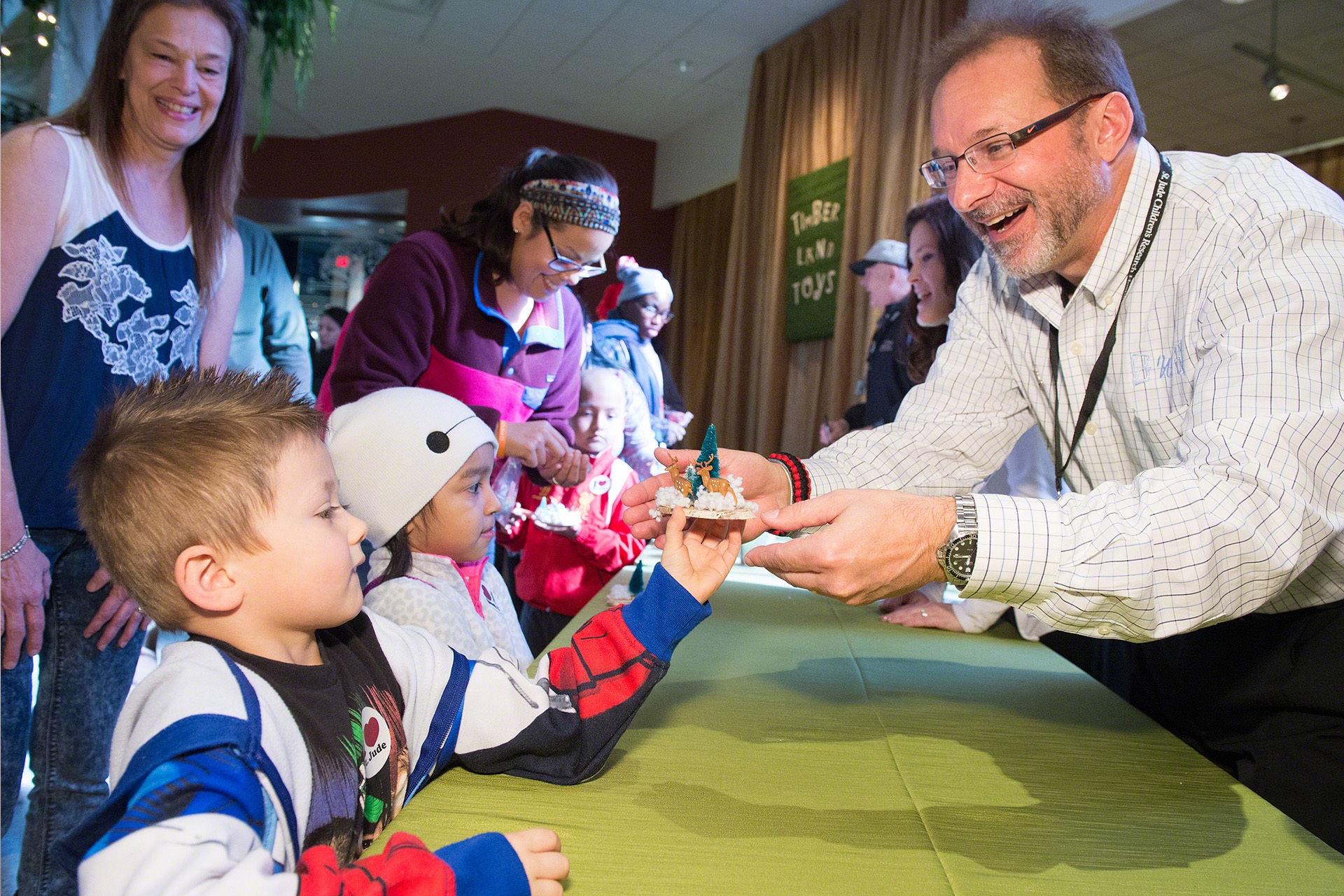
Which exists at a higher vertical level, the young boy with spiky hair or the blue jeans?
the young boy with spiky hair

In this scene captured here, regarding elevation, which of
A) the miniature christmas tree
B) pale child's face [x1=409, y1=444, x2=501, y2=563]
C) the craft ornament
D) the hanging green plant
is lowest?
pale child's face [x1=409, y1=444, x2=501, y2=563]

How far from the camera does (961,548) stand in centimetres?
119

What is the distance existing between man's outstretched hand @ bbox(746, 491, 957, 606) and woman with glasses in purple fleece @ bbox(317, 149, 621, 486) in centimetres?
110

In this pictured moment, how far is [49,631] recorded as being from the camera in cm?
157

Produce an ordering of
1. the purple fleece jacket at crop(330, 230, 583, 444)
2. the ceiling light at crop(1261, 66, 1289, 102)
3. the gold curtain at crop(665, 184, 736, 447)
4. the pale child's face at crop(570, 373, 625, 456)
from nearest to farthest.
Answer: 1. the purple fleece jacket at crop(330, 230, 583, 444)
2. the pale child's face at crop(570, 373, 625, 456)
3. the ceiling light at crop(1261, 66, 1289, 102)
4. the gold curtain at crop(665, 184, 736, 447)

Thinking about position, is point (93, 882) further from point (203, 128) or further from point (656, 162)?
point (656, 162)

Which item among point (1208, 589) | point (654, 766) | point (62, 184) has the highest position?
point (62, 184)

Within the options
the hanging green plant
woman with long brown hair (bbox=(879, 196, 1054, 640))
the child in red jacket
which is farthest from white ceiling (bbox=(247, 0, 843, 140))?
the child in red jacket

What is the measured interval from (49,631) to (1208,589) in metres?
1.84

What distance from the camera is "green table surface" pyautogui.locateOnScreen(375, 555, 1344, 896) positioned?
0.93 metres

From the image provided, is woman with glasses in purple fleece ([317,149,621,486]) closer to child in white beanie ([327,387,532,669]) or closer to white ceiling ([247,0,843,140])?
child in white beanie ([327,387,532,669])

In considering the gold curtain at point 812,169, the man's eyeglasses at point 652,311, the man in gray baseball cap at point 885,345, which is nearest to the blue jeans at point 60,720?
the man in gray baseball cap at point 885,345

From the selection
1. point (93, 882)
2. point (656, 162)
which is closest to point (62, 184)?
point (93, 882)

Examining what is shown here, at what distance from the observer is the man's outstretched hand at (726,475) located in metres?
1.50
